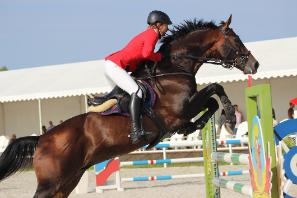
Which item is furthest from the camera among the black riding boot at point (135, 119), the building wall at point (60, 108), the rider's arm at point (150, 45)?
the building wall at point (60, 108)

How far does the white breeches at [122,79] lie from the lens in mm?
7039

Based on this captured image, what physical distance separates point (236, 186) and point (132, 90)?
138cm

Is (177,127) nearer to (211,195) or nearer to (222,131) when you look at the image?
(211,195)

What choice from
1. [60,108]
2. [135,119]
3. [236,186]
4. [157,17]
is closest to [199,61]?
[157,17]

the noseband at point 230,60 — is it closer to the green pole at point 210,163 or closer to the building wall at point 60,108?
the green pole at point 210,163

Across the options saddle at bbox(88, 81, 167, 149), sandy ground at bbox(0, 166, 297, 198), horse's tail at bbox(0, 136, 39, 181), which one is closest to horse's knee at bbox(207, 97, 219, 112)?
saddle at bbox(88, 81, 167, 149)

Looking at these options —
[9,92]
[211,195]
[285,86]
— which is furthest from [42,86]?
[211,195]

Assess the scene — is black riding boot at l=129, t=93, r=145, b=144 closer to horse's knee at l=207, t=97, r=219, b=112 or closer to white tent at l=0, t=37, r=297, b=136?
horse's knee at l=207, t=97, r=219, b=112

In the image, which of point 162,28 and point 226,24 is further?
point 226,24

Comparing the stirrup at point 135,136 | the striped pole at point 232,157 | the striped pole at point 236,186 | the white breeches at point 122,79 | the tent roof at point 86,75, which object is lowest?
the striped pole at point 236,186

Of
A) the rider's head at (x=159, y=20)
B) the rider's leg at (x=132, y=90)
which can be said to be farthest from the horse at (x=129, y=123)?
the rider's head at (x=159, y=20)

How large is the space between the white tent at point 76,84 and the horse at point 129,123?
1039 cm

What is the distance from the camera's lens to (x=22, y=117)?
26000 millimetres

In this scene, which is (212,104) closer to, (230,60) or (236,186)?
(230,60)
